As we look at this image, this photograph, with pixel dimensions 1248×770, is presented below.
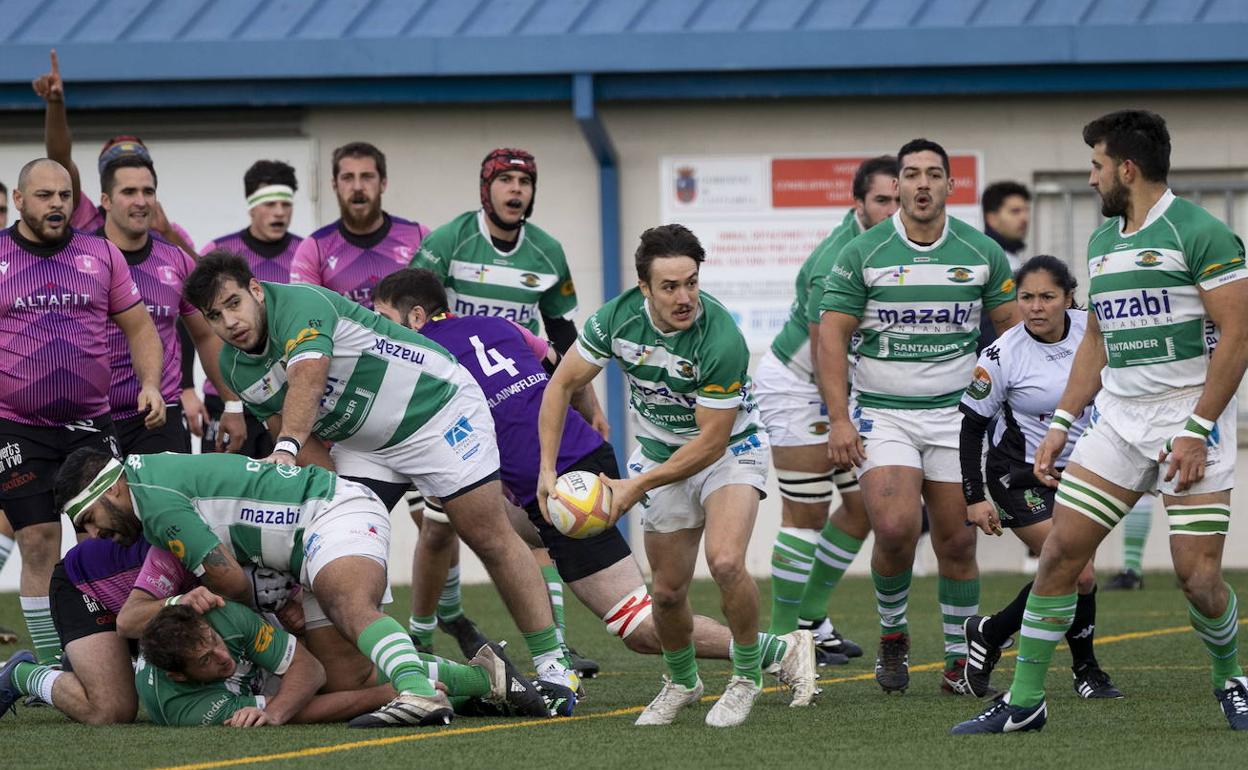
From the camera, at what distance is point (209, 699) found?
655cm

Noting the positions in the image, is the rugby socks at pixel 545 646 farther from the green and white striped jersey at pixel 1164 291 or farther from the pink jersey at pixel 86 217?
the pink jersey at pixel 86 217

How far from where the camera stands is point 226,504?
6312 mm

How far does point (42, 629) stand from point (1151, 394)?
15.4 ft

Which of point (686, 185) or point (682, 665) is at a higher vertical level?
point (686, 185)

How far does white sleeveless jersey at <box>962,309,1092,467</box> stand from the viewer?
7.29 metres

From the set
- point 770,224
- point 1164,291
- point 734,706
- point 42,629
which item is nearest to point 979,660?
point 734,706

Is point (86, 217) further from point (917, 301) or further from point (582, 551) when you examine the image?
point (917, 301)

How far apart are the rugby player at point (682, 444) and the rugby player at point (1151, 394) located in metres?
0.97

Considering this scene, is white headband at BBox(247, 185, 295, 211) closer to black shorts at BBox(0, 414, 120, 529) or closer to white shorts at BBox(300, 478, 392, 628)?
black shorts at BBox(0, 414, 120, 529)

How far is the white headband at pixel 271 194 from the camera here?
32.2 feet

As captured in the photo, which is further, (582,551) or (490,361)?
(490,361)

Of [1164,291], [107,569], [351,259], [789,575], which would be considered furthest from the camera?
[351,259]

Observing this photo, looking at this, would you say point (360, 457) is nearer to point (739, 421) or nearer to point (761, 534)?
point (739, 421)

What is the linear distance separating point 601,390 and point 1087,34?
14.5ft
